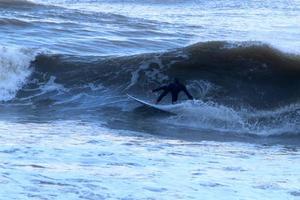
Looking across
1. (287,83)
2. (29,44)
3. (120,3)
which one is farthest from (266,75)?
(120,3)

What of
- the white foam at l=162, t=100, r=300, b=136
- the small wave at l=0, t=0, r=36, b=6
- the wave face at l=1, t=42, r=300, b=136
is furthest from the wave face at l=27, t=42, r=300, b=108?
the small wave at l=0, t=0, r=36, b=6

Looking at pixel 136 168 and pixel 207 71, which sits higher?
pixel 207 71

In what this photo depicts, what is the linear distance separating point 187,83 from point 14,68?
16.8 ft

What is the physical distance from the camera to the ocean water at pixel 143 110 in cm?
834

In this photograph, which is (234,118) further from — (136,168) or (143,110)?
(136,168)

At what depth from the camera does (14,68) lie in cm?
1966

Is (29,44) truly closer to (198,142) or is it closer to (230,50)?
(230,50)

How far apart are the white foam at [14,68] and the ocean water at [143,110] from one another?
0.10 ft

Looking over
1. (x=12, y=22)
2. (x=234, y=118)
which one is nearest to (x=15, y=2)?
(x=12, y=22)

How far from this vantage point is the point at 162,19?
33938 mm

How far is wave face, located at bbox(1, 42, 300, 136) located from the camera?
50.1ft

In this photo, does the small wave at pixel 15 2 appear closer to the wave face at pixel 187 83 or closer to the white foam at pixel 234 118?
the wave face at pixel 187 83

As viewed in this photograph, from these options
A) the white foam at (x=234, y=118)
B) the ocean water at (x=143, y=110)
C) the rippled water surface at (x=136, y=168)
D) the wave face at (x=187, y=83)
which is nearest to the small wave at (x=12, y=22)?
the ocean water at (x=143, y=110)

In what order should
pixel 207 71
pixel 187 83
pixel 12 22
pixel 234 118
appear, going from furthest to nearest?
pixel 12 22, pixel 207 71, pixel 187 83, pixel 234 118
